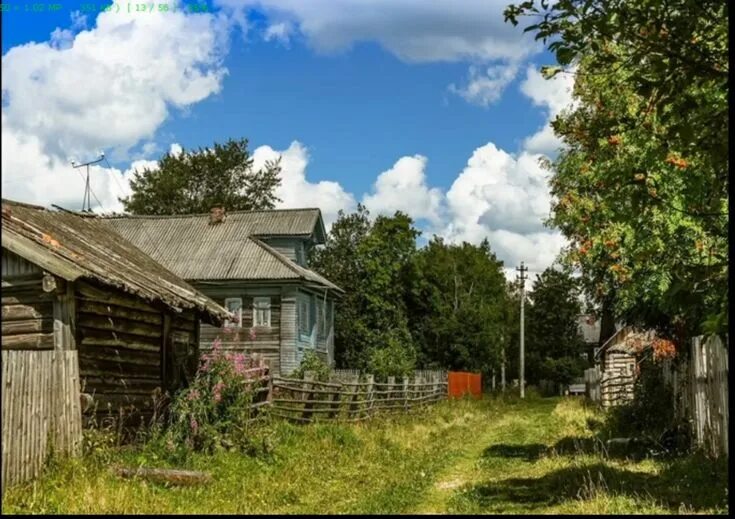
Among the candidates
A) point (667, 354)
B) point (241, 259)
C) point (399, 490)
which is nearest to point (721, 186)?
point (399, 490)

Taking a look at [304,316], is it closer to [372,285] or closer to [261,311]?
[261,311]

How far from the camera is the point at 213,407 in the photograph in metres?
13.4

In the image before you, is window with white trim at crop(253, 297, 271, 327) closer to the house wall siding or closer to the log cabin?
the house wall siding

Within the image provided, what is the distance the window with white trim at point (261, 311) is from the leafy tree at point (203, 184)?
72.8ft

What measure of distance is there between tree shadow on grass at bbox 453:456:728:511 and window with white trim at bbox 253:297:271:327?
877 inches

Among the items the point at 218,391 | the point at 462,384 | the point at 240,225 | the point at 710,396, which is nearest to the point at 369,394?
the point at 218,391

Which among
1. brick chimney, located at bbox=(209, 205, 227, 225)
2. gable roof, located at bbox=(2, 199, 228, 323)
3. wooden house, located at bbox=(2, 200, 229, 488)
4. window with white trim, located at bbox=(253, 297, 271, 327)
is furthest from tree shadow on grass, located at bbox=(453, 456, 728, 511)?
brick chimney, located at bbox=(209, 205, 227, 225)

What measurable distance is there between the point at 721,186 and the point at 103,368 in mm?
9412

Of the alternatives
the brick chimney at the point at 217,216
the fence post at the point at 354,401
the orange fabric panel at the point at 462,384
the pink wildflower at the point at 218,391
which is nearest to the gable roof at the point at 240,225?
the brick chimney at the point at 217,216

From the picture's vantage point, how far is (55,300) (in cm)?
1221

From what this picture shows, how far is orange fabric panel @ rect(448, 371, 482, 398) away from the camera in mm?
44406

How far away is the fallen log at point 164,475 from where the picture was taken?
10.2 metres

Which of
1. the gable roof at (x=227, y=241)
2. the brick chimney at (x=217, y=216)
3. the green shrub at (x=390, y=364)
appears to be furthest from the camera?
the green shrub at (x=390, y=364)

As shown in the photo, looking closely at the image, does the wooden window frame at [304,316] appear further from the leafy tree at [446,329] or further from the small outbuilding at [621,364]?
the leafy tree at [446,329]
